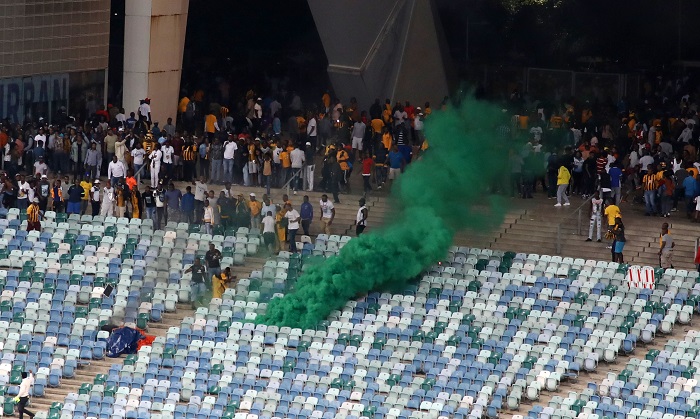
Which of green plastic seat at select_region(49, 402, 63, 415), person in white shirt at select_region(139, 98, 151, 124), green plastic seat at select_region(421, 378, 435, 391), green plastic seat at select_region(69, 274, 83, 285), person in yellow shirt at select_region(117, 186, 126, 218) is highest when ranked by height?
person in white shirt at select_region(139, 98, 151, 124)

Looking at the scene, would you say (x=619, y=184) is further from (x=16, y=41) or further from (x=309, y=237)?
(x=16, y=41)

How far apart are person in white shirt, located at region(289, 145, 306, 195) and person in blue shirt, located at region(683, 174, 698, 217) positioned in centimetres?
841

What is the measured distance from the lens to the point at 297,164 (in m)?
42.2

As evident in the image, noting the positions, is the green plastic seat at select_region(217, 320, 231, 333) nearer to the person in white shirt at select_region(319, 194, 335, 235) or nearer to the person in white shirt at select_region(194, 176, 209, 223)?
the person in white shirt at select_region(319, 194, 335, 235)

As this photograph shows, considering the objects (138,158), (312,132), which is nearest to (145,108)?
(138,158)

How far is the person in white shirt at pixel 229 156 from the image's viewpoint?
139ft

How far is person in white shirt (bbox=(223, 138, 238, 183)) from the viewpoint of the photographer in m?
42.4

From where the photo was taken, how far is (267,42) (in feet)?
183

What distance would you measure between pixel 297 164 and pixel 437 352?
859 centimetres

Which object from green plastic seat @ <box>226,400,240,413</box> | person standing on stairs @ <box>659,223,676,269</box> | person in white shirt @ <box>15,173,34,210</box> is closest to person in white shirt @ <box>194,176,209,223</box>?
person in white shirt @ <box>15,173,34,210</box>

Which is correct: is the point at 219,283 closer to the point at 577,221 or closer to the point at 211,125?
the point at 577,221

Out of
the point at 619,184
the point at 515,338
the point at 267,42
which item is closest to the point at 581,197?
the point at 619,184

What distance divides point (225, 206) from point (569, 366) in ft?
30.8

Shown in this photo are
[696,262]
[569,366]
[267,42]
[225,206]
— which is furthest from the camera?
[267,42]
